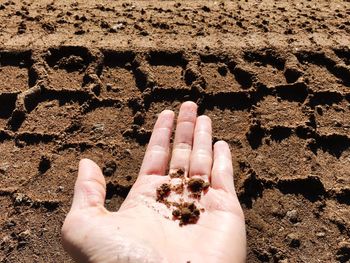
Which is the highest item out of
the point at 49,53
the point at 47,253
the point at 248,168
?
the point at 49,53

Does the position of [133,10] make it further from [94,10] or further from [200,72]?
[200,72]

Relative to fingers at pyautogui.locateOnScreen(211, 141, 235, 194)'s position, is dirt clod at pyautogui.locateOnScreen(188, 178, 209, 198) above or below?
below

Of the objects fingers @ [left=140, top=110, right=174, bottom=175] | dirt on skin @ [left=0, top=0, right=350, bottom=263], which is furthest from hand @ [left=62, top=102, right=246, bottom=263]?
dirt on skin @ [left=0, top=0, right=350, bottom=263]

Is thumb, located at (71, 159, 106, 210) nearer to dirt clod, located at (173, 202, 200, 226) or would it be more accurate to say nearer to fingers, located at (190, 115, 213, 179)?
dirt clod, located at (173, 202, 200, 226)

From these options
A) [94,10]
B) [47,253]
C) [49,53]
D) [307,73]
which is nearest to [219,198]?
[47,253]

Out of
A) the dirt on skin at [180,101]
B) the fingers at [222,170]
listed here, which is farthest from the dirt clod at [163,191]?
the dirt on skin at [180,101]

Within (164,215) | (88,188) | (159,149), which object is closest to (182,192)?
(164,215)
